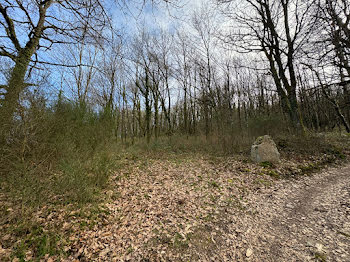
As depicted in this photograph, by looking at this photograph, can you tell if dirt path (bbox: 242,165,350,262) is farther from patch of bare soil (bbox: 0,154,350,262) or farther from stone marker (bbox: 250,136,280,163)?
stone marker (bbox: 250,136,280,163)

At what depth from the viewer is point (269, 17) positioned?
29.9ft

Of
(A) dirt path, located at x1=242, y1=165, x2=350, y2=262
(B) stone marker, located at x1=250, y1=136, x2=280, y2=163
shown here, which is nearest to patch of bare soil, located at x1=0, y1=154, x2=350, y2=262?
(A) dirt path, located at x1=242, y1=165, x2=350, y2=262

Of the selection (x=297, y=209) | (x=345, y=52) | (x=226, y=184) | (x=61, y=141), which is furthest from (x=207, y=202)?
(x=345, y=52)

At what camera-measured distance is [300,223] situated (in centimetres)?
317

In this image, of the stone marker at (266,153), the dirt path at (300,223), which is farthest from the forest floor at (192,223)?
the stone marker at (266,153)

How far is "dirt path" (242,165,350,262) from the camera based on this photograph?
96.9 inches

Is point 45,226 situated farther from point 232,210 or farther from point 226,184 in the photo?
point 226,184

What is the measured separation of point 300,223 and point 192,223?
88.6 inches

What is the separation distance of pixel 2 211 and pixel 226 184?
5.53 m

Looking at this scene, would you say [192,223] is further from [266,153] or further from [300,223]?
[266,153]

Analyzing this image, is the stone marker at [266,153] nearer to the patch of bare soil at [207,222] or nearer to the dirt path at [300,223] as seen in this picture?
the patch of bare soil at [207,222]

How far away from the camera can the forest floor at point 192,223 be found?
2.52 meters

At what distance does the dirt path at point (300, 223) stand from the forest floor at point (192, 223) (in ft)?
0.05

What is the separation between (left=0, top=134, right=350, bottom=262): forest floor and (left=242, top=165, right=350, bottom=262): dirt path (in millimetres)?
15
